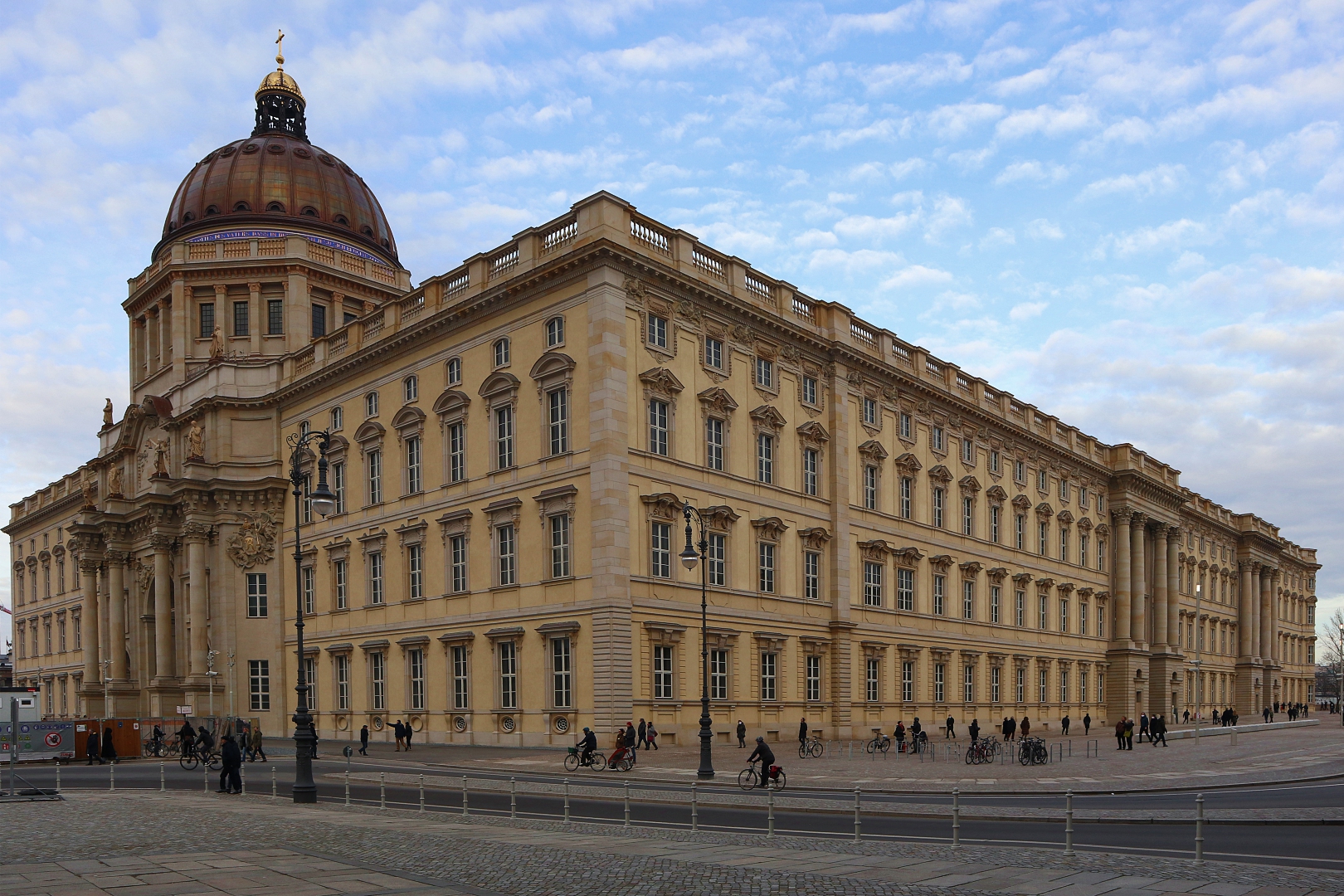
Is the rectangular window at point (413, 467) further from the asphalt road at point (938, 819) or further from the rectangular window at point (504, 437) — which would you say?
the asphalt road at point (938, 819)

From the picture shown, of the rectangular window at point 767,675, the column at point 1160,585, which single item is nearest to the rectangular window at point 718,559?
the rectangular window at point 767,675

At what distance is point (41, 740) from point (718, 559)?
87.7 ft

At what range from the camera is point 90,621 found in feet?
260

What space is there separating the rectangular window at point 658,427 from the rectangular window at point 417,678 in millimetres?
14772

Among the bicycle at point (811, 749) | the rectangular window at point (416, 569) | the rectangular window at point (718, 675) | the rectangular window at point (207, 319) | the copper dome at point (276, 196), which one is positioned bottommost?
the bicycle at point (811, 749)

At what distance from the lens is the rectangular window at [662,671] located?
4481cm

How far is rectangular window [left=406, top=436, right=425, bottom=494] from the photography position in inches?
2119

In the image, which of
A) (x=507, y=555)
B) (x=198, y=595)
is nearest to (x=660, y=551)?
(x=507, y=555)

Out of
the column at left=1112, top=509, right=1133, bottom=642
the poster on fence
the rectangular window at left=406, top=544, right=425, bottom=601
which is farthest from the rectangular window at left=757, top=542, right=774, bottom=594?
the column at left=1112, top=509, right=1133, bottom=642

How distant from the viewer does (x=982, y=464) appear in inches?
2790

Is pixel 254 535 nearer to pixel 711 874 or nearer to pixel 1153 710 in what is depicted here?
pixel 711 874

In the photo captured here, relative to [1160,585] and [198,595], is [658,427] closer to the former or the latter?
[198,595]

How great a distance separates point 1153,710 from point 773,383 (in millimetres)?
54015

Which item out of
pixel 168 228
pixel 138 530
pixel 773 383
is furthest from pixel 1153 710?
pixel 168 228
